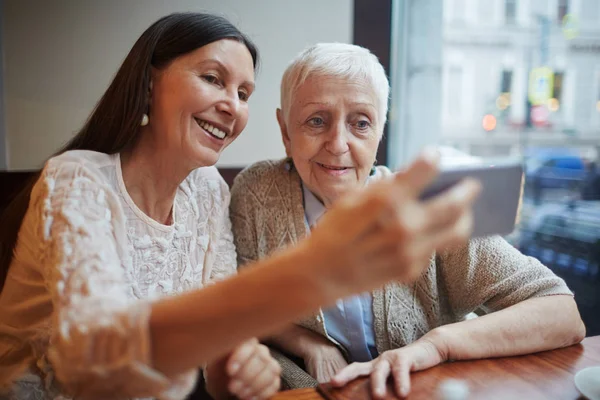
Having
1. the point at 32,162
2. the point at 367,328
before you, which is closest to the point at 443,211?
the point at 367,328

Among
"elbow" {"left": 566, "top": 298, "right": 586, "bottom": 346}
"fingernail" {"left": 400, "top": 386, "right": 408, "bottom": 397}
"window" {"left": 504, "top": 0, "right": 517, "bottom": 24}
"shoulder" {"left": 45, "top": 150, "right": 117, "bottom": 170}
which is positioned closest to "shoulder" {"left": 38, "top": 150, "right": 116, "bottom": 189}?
"shoulder" {"left": 45, "top": 150, "right": 117, "bottom": 170}

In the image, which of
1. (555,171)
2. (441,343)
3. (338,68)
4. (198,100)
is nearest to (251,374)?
(441,343)

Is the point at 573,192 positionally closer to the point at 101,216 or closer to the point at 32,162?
the point at 101,216

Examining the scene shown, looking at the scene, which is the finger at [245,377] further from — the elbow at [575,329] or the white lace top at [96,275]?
the elbow at [575,329]

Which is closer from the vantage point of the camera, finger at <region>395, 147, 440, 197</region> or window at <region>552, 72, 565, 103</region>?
finger at <region>395, 147, 440, 197</region>

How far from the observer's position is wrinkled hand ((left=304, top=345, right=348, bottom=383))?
1.38 meters

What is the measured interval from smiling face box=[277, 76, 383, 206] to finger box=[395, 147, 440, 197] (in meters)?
0.88

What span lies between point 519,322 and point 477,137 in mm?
2151

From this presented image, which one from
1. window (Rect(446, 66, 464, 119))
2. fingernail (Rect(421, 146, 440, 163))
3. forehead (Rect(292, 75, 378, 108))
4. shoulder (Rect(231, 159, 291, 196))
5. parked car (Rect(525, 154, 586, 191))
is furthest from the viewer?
window (Rect(446, 66, 464, 119))

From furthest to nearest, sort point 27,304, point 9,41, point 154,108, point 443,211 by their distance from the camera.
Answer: point 9,41
point 154,108
point 27,304
point 443,211

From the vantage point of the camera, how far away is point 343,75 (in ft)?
4.69

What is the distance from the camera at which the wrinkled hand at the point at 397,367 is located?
3.24 feet

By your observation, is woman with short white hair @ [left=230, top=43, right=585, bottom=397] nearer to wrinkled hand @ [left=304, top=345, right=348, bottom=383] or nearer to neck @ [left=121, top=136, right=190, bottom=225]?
wrinkled hand @ [left=304, top=345, right=348, bottom=383]

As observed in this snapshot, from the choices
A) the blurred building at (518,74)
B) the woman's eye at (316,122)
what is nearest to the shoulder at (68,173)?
the woman's eye at (316,122)
